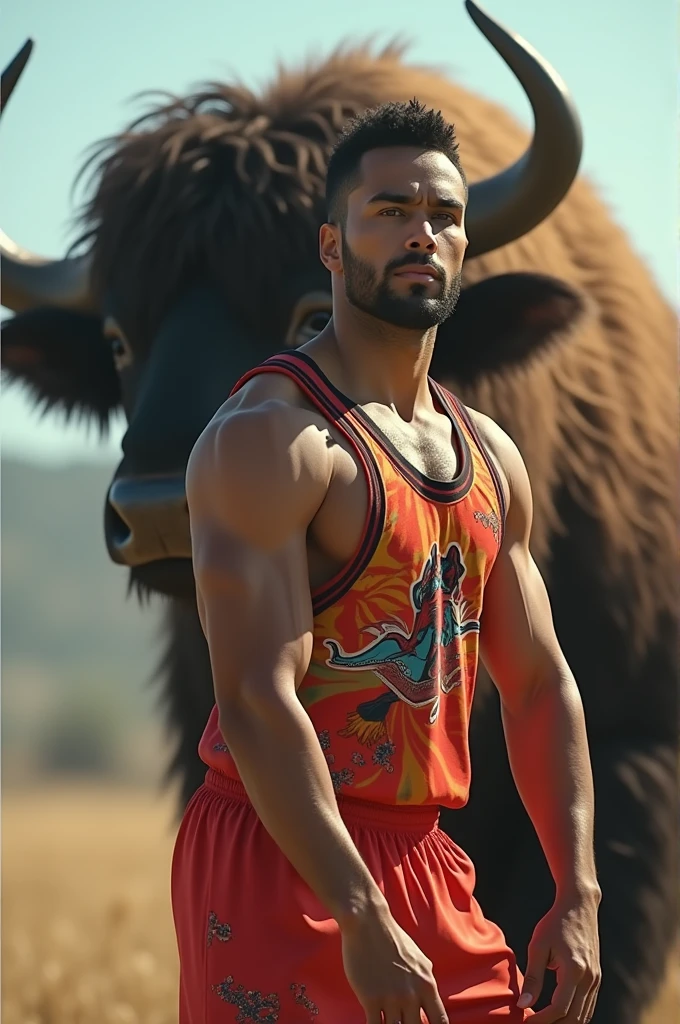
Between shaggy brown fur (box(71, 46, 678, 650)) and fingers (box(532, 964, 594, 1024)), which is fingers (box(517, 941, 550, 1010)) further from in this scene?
shaggy brown fur (box(71, 46, 678, 650))

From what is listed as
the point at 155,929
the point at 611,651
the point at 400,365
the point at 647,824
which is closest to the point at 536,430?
the point at 611,651

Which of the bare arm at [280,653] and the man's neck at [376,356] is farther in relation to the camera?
the man's neck at [376,356]

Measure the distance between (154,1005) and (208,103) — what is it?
9.87ft

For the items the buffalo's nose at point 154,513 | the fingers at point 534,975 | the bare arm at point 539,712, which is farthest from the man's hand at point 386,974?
the buffalo's nose at point 154,513

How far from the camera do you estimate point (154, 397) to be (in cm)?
435

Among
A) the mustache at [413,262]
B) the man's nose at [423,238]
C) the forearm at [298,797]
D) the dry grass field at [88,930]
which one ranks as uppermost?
the man's nose at [423,238]

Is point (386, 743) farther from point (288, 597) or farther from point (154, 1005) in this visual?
point (154, 1005)

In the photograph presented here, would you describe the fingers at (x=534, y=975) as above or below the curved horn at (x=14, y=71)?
below

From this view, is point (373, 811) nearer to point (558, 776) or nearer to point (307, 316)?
point (558, 776)

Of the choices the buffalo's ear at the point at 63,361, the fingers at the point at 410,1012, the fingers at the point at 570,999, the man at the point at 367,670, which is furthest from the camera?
the buffalo's ear at the point at 63,361

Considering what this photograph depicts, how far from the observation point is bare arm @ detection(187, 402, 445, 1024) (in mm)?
2256

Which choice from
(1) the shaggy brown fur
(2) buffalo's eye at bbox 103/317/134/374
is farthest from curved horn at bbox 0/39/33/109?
(2) buffalo's eye at bbox 103/317/134/374

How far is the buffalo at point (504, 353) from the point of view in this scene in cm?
464

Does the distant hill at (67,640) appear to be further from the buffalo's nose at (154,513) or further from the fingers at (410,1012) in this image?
the fingers at (410,1012)
